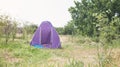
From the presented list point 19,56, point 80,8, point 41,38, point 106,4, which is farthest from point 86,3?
point 19,56

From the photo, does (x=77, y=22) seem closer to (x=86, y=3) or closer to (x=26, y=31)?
(x=86, y=3)

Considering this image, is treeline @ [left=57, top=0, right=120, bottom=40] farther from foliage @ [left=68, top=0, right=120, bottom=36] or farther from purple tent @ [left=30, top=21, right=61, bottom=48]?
purple tent @ [left=30, top=21, right=61, bottom=48]

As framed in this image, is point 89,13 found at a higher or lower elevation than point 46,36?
higher

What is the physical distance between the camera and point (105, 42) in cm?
671

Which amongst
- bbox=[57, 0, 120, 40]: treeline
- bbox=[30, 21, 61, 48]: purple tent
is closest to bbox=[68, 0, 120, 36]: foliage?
bbox=[57, 0, 120, 40]: treeline

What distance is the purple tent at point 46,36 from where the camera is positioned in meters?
17.9

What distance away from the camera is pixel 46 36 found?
1917 cm

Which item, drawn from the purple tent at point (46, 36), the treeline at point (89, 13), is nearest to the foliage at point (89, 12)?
the treeline at point (89, 13)

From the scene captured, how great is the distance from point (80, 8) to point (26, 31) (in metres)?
4.47

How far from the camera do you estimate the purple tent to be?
17862 mm

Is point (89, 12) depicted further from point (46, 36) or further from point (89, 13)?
point (46, 36)

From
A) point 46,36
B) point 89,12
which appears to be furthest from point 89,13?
point 46,36

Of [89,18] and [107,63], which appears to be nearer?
A: [107,63]

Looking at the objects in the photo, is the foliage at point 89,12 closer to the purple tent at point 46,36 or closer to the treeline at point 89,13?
the treeline at point 89,13
